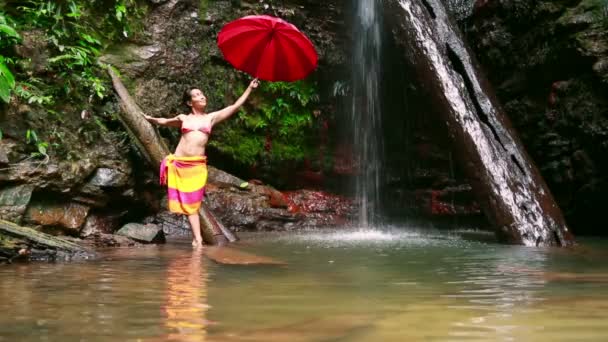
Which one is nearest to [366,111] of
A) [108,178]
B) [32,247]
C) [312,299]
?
[108,178]

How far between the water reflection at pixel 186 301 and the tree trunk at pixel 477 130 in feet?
12.3

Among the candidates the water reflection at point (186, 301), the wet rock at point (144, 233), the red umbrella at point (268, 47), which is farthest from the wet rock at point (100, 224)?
the water reflection at point (186, 301)

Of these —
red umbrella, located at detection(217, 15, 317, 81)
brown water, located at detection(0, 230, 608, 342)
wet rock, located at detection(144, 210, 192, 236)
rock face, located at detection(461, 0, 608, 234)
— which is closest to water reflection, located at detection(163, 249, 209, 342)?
brown water, located at detection(0, 230, 608, 342)

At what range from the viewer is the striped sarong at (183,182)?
22.1 feet

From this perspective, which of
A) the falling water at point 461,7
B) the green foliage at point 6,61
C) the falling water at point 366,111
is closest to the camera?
the green foliage at point 6,61

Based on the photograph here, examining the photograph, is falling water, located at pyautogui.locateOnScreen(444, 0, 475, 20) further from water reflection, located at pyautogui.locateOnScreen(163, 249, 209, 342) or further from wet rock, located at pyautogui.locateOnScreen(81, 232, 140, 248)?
water reflection, located at pyautogui.locateOnScreen(163, 249, 209, 342)

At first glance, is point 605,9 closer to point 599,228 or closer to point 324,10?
point 599,228

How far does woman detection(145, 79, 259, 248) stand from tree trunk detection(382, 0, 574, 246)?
2.38 m

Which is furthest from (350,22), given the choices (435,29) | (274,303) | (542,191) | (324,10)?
(274,303)

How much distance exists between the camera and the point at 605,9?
7.69m

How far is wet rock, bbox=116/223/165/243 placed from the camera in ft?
22.2

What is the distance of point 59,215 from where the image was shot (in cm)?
697

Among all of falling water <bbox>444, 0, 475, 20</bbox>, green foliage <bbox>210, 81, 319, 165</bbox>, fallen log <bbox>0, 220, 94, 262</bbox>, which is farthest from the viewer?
green foliage <bbox>210, 81, 319, 165</bbox>

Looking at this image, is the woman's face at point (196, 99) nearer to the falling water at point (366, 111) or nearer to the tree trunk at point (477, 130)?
the tree trunk at point (477, 130)
